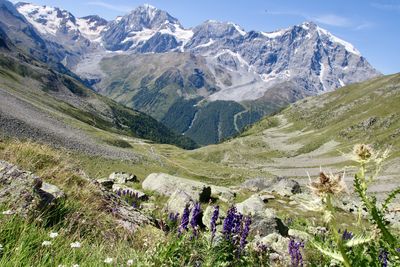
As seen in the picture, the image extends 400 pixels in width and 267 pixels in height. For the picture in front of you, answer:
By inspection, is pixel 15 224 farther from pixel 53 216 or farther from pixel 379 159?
pixel 379 159

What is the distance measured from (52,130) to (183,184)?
265 ft

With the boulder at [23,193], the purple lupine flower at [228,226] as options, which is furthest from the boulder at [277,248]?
the boulder at [23,193]

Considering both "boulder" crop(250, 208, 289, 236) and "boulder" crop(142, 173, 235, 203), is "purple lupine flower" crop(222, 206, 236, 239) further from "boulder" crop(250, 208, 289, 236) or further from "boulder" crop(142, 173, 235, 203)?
"boulder" crop(142, 173, 235, 203)

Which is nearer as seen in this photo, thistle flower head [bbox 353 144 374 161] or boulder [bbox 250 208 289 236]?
thistle flower head [bbox 353 144 374 161]

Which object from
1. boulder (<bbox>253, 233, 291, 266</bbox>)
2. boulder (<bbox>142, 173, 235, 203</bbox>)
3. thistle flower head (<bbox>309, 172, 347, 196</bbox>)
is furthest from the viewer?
boulder (<bbox>142, 173, 235, 203</bbox>)

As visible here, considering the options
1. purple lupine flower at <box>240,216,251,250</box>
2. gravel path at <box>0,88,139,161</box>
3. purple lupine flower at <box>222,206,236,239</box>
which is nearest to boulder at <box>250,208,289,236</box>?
purple lupine flower at <box>240,216,251,250</box>

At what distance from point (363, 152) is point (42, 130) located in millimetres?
100802

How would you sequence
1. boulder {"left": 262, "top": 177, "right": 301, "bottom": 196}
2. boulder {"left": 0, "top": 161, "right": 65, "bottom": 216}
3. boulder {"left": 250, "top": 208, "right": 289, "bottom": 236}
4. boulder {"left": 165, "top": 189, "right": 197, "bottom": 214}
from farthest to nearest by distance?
boulder {"left": 262, "top": 177, "right": 301, "bottom": 196} < boulder {"left": 165, "top": 189, "right": 197, "bottom": 214} < boulder {"left": 250, "top": 208, "right": 289, "bottom": 236} < boulder {"left": 0, "top": 161, "right": 65, "bottom": 216}

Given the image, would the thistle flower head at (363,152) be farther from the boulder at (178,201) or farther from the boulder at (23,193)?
the boulder at (178,201)

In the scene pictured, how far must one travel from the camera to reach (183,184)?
30.2 m

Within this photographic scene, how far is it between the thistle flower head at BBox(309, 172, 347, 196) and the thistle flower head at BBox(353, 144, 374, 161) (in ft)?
0.89

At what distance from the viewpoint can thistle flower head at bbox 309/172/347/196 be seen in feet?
8.25

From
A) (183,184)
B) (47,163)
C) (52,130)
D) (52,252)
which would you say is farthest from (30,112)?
(52,252)

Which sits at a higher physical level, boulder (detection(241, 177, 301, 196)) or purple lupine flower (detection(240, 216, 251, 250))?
purple lupine flower (detection(240, 216, 251, 250))
